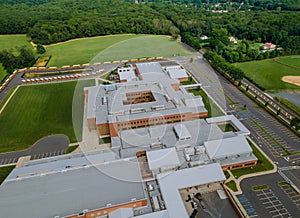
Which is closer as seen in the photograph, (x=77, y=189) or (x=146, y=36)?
(x=77, y=189)

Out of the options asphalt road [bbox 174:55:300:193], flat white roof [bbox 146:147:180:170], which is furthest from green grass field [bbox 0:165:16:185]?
asphalt road [bbox 174:55:300:193]

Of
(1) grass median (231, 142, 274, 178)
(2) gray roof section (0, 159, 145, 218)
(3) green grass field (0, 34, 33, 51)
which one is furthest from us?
(3) green grass field (0, 34, 33, 51)

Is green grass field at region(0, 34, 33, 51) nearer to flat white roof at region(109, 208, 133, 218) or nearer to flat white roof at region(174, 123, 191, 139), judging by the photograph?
flat white roof at region(174, 123, 191, 139)

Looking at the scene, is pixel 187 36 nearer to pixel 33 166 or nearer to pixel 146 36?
pixel 146 36

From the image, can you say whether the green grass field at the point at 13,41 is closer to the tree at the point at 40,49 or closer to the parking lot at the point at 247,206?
the tree at the point at 40,49

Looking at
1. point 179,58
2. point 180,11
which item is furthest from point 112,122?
point 180,11

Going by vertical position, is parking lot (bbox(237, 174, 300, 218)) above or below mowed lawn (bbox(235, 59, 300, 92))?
below

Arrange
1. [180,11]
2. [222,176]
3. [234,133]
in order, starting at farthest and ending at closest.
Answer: [180,11]
[234,133]
[222,176]
